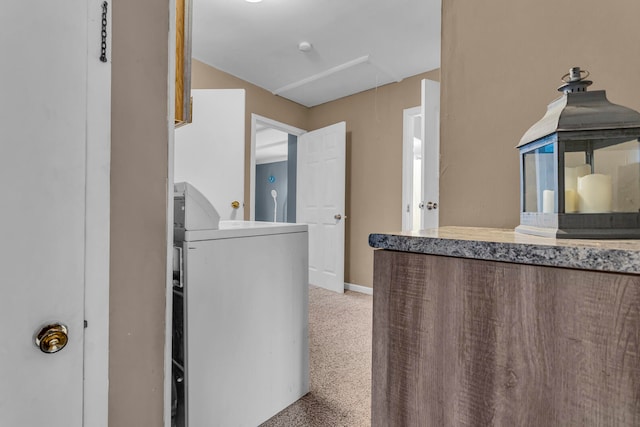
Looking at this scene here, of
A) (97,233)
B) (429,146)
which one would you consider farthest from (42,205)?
(429,146)

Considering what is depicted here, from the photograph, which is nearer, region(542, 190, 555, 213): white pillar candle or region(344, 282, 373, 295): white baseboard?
region(542, 190, 555, 213): white pillar candle

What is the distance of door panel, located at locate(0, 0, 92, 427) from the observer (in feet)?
2.11

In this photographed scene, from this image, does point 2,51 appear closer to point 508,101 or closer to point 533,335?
point 533,335

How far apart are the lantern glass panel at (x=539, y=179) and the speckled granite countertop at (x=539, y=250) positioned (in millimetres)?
178

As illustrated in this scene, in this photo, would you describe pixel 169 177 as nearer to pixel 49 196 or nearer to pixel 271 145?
pixel 49 196

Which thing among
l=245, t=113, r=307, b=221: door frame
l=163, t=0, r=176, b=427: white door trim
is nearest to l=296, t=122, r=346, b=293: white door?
l=245, t=113, r=307, b=221: door frame

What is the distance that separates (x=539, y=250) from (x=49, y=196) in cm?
95

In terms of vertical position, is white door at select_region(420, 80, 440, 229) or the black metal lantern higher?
white door at select_region(420, 80, 440, 229)

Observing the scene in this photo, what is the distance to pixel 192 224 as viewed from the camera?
128 cm

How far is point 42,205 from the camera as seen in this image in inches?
27.0

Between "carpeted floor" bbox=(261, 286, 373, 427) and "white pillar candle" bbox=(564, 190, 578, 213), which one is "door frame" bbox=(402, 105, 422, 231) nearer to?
"carpeted floor" bbox=(261, 286, 373, 427)

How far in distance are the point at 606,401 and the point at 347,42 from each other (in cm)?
301

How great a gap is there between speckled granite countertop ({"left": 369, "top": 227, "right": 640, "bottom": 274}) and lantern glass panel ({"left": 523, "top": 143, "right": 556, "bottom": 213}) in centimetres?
18

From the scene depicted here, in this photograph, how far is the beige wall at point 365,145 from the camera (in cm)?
361
